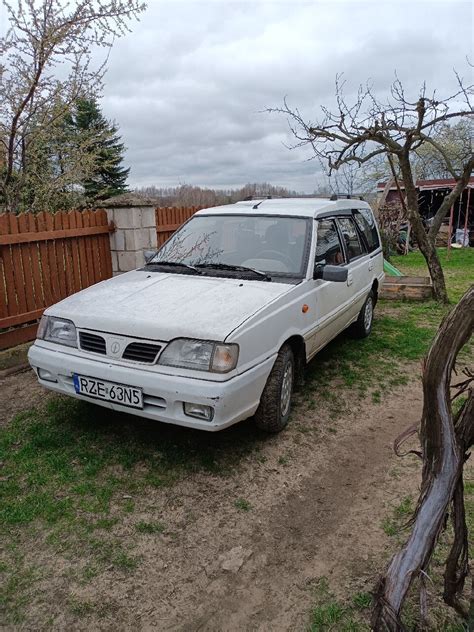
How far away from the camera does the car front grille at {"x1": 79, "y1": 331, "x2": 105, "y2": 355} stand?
3319 millimetres

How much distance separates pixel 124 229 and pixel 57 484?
4334 mm

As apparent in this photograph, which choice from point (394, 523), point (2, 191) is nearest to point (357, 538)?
point (394, 523)

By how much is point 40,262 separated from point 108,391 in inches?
126

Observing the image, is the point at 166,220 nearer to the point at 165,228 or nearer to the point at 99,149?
the point at 165,228

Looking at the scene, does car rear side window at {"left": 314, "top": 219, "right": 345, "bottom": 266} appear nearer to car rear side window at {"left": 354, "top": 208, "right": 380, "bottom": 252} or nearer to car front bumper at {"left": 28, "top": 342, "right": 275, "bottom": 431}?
car rear side window at {"left": 354, "top": 208, "right": 380, "bottom": 252}

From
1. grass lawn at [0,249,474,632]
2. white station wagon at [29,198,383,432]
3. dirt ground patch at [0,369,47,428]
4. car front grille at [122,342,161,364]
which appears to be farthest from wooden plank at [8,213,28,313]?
car front grille at [122,342,161,364]

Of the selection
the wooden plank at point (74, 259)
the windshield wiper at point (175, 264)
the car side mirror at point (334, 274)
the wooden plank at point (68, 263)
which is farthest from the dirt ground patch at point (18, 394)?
the car side mirror at point (334, 274)

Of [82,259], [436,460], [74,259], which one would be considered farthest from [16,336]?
[436,460]

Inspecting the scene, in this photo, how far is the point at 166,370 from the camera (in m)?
3.07

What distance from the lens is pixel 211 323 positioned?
3117 mm

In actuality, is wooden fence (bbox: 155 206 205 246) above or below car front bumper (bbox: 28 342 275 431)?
above

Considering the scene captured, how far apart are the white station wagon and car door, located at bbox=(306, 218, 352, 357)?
2cm

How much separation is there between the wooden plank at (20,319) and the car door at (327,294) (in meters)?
3.46

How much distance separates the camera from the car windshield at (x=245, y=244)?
4.20 m
